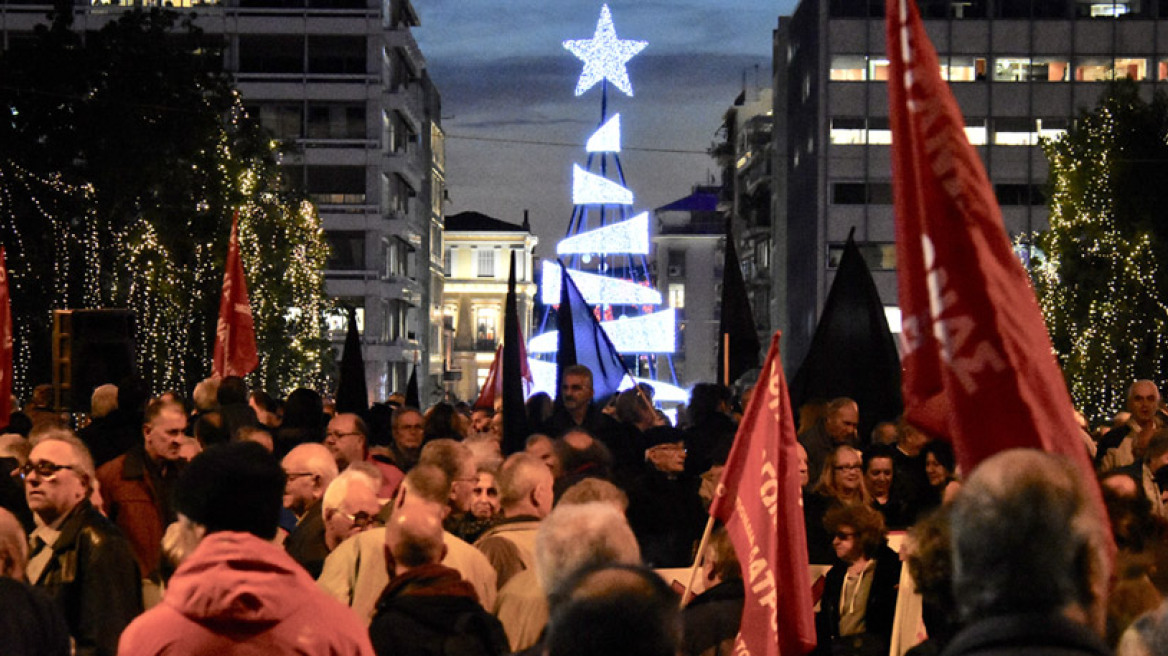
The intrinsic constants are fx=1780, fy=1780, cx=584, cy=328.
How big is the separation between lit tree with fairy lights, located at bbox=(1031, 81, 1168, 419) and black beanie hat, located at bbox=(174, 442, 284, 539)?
37553mm

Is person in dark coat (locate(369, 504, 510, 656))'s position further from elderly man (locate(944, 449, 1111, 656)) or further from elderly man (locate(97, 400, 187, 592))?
elderly man (locate(97, 400, 187, 592))

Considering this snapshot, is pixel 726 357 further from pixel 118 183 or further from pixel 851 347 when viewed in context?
pixel 118 183

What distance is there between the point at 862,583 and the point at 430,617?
8.46 feet

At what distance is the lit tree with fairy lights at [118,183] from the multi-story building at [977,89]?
3392 cm

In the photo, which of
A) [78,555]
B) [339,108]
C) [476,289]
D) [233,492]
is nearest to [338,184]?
[339,108]

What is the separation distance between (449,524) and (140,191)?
31132mm

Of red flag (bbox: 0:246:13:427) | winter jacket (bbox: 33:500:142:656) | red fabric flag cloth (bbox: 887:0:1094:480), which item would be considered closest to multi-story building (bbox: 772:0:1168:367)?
red flag (bbox: 0:246:13:427)

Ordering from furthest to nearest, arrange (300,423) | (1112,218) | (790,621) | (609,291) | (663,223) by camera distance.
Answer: (663,223)
(609,291)
(1112,218)
(300,423)
(790,621)

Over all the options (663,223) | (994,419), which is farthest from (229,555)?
(663,223)

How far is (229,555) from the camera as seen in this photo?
4.38 meters

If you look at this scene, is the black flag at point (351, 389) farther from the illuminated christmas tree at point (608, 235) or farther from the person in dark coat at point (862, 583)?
the illuminated christmas tree at point (608, 235)

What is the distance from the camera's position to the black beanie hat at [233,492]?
4.52 meters

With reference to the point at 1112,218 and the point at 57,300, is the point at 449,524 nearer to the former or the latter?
the point at 57,300

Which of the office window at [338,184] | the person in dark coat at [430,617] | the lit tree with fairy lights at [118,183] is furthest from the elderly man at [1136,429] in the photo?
the office window at [338,184]
